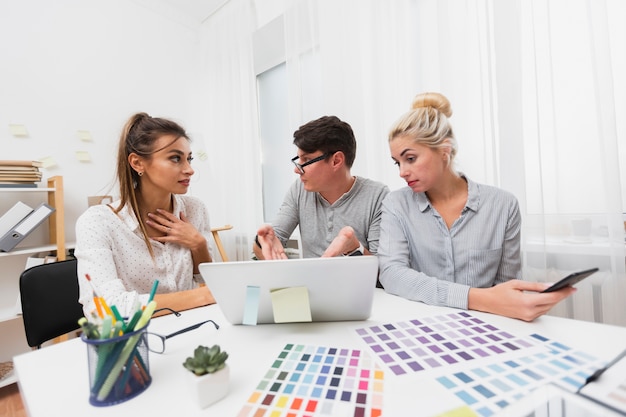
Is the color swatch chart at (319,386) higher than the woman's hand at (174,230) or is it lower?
lower

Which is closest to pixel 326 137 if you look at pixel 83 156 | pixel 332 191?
pixel 332 191

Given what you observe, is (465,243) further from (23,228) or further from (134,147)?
(23,228)

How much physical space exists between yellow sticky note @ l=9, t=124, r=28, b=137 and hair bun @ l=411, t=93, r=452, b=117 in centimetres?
276

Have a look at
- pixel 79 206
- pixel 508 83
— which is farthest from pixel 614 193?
pixel 79 206

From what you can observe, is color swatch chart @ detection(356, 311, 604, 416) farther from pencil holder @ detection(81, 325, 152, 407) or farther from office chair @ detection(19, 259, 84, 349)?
office chair @ detection(19, 259, 84, 349)

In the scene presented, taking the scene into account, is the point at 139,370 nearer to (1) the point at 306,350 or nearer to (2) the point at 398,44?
(1) the point at 306,350

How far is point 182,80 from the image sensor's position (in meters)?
3.31

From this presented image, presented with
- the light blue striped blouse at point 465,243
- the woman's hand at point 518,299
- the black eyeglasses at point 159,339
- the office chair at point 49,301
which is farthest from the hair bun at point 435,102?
the office chair at point 49,301

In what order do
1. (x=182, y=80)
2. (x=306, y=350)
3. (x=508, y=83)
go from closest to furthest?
(x=306, y=350)
(x=508, y=83)
(x=182, y=80)

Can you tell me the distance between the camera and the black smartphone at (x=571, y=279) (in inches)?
25.2

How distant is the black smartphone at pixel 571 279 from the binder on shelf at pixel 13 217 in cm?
282

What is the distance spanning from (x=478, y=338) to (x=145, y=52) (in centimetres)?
358

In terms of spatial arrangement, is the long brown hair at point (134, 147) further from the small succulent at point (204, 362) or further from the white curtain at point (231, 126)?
the white curtain at point (231, 126)

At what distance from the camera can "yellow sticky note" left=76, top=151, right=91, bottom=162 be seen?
2.56 metres
